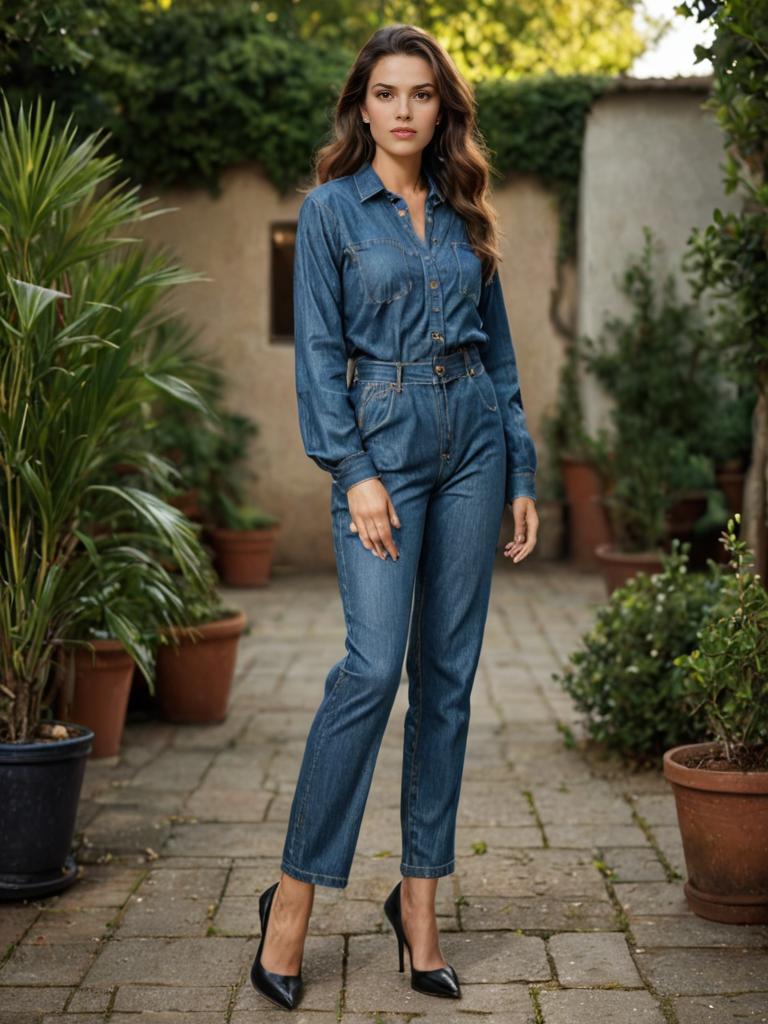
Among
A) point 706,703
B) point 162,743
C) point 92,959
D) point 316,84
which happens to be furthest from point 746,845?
point 316,84

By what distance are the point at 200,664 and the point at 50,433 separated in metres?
2.02

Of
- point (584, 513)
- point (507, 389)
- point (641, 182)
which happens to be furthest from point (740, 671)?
point (641, 182)

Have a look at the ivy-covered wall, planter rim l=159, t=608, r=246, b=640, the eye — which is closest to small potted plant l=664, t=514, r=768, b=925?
the eye

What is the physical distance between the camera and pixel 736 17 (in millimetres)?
3924

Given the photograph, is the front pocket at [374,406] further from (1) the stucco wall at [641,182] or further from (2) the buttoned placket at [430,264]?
(1) the stucco wall at [641,182]

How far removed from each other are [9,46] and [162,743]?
253 cm

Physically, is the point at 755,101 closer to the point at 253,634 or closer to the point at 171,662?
the point at 171,662

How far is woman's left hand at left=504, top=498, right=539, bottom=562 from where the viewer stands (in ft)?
10.2

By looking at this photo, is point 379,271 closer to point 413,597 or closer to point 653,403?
point 413,597

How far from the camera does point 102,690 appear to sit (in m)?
4.96

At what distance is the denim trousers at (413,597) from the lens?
2.88m

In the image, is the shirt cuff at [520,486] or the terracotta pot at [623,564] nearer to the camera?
the shirt cuff at [520,486]

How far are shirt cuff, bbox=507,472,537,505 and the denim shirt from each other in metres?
0.33

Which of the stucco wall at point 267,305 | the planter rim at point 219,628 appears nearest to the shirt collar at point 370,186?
the planter rim at point 219,628
